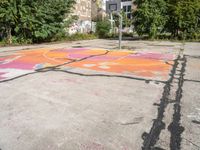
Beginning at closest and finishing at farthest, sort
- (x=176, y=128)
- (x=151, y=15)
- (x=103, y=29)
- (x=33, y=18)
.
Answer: (x=176, y=128)
(x=33, y=18)
(x=151, y=15)
(x=103, y=29)

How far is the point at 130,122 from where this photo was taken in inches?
167

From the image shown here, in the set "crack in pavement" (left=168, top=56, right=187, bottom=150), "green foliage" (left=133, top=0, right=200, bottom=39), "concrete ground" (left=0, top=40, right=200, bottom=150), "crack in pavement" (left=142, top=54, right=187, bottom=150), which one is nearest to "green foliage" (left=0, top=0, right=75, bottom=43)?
"green foliage" (left=133, top=0, right=200, bottom=39)

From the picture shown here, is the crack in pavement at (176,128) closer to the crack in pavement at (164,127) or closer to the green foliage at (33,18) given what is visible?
the crack in pavement at (164,127)

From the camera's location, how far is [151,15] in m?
24.1

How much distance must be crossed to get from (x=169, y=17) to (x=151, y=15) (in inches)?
83.0

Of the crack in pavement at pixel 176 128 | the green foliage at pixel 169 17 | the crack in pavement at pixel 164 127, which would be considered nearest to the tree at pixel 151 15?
the green foliage at pixel 169 17

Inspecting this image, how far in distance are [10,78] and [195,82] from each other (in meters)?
5.63

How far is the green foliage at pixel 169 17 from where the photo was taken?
23.7 m

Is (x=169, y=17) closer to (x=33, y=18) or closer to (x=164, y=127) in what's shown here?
(x=33, y=18)

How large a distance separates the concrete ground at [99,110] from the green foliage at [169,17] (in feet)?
56.1

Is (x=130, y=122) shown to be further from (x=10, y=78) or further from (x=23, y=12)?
(x=23, y=12)

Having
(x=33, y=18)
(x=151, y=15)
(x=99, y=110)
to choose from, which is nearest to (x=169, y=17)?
(x=151, y=15)

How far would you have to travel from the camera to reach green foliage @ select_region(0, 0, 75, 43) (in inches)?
712

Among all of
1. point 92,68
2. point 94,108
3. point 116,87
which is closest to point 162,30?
point 92,68
